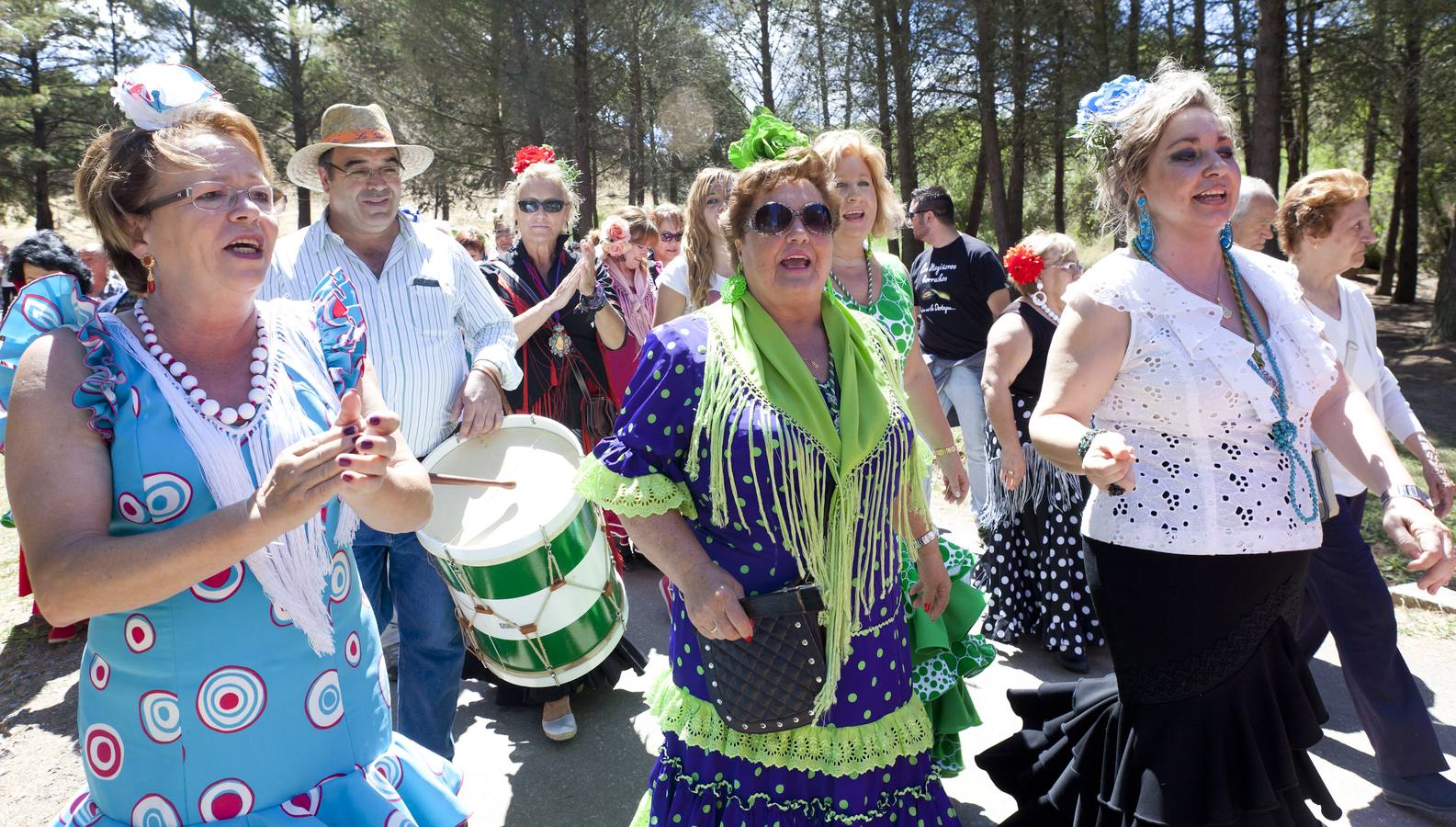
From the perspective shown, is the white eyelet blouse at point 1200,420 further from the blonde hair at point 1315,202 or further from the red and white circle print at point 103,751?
the red and white circle print at point 103,751

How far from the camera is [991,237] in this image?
2667cm

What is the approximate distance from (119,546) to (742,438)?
3.92 feet

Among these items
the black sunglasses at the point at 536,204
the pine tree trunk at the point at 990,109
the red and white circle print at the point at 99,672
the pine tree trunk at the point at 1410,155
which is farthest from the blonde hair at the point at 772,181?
the pine tree trunk at the point at 990,109

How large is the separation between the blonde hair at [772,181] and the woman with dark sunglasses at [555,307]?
2282 millimetres

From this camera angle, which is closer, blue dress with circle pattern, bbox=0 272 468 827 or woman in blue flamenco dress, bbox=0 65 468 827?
woman in blue flamenco dress, bbox=0 65 468 827

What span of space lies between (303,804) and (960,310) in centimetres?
515

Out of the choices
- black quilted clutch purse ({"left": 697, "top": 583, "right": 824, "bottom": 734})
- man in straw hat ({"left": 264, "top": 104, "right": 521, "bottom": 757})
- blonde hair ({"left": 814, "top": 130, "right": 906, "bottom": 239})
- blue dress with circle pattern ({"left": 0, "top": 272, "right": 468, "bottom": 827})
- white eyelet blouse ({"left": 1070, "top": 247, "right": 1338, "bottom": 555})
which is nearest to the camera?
blue dress with circle pattern ({"left": 0, "top": 272, "right": 468, "bottom": 827})

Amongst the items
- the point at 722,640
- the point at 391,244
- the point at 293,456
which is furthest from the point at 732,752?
the point at 391,244

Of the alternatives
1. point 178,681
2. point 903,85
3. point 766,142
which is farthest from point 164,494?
point 903,85

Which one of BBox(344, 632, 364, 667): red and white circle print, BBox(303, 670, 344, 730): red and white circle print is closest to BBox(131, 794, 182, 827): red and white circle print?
BBox(303, 670, 344, 730): red and white circle print

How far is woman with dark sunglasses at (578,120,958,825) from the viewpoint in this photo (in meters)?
2.11

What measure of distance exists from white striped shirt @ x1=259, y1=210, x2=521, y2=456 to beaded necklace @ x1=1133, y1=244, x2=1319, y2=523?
2.22m

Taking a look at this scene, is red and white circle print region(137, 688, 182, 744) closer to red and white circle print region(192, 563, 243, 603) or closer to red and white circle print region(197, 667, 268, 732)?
red and white circle print region(197, 667, 268, 732)

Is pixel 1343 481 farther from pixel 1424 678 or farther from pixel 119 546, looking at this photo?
pixel 119 546
